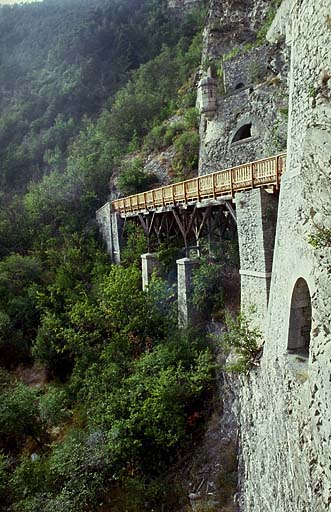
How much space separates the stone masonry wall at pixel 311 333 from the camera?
4.44m

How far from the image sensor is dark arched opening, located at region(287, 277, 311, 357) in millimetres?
6395

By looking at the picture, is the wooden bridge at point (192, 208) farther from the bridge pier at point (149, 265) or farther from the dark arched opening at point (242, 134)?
the dark arched opening at point (242, 134)

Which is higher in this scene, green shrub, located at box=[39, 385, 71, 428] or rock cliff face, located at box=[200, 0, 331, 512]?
rock cliff face, located at box=[200, 0, 331, 512]

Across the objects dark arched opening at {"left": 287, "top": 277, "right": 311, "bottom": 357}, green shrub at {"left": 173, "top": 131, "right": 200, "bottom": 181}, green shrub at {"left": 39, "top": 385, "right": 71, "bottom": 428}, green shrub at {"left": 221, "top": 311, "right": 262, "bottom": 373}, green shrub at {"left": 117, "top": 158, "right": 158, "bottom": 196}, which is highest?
green shrub at {"left": 173, "top": 131, "right": 200, "bottom": 181}

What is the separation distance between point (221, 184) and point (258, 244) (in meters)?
2.82

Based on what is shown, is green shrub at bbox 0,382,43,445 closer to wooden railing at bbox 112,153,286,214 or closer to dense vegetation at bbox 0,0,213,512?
dense vegetation at bbox 0,0,213,512

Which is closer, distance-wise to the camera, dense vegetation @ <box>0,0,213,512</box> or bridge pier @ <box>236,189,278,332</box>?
bridge pier @ <box>236,189,278,332</box>

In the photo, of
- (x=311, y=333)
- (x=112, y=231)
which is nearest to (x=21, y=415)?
(x=311, y=333)

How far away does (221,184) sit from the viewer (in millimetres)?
11891

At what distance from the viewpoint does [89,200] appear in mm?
27141

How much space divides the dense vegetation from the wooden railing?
319cm

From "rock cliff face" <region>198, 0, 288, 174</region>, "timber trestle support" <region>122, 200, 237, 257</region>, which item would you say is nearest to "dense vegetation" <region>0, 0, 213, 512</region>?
"timber trestle support" <region>122, 200, 237, 257</region>

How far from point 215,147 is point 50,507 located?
18368mm

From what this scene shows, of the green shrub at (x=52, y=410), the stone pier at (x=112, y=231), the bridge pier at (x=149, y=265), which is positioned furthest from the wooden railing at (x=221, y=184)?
the green shrub at (x=52, y=410)
